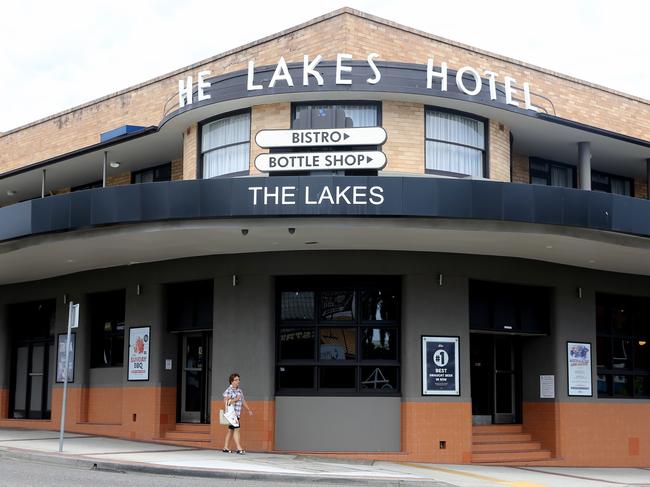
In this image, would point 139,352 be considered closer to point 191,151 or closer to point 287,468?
point 191,151

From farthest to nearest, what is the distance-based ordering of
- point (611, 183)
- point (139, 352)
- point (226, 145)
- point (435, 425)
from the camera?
point (611, 183) < point (139, 352) < point (226, 145) < point (435, 425)

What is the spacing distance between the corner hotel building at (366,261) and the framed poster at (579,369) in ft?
0.23

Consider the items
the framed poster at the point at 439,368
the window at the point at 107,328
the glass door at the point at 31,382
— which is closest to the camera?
the framed poster at the point at 439,368

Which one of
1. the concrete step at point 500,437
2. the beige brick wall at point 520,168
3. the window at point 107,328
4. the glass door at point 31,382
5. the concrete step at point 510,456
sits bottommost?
the concrete step at point 510,456

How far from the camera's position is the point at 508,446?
2030cm

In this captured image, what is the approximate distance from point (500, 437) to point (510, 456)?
2.35 feet

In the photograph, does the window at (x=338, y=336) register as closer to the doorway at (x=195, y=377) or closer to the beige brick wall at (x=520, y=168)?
the doorway at (x=195, y=377)

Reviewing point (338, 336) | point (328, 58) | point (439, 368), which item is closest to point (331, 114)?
point (328, 58)

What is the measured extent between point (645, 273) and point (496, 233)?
719 cm

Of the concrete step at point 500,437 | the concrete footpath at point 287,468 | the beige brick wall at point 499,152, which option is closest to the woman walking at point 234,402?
the concrete footpath at point 287,468

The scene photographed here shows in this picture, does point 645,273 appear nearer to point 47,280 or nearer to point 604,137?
point 604,137

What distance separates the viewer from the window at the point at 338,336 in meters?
19.3

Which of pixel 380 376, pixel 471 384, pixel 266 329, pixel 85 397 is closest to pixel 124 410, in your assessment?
pixel 85 397

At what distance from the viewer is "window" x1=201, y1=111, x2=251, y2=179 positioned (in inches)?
780
